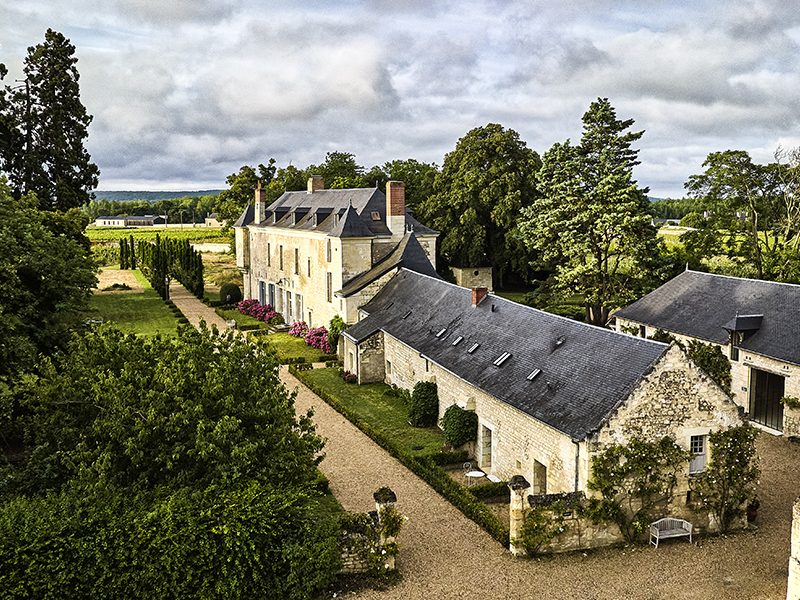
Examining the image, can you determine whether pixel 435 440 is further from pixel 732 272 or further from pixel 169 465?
pixel 732 272

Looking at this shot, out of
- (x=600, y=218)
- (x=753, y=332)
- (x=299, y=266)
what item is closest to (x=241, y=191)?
(x=299, y=266)

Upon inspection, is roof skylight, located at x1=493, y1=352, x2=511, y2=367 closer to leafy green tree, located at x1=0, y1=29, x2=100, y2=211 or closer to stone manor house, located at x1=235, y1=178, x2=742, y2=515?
stone manor house, located at x1=235, y1=178, x2=742, y2=515

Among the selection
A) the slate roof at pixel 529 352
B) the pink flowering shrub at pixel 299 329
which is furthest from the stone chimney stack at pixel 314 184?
the slate roof at pixel 529 352

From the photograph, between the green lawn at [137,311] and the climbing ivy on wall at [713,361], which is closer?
the climbing ivy on wall at [713,361]

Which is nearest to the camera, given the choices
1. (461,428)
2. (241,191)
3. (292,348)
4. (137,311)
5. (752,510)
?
(752,510)

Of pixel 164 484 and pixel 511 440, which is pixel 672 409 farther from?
pixel 164 484

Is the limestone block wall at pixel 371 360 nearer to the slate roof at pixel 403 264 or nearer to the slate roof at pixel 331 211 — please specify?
the slate roof at pixel 403 264
